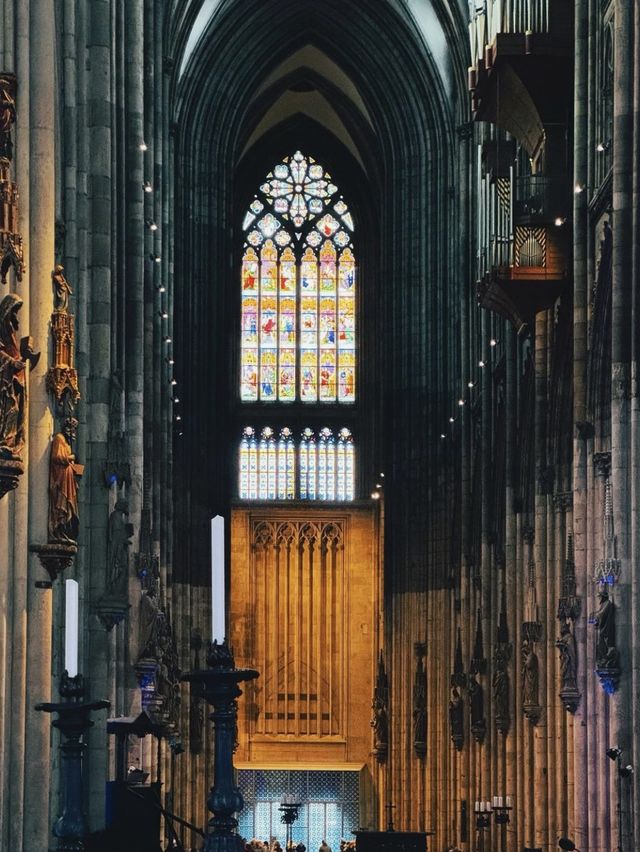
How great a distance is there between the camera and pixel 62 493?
2622cm

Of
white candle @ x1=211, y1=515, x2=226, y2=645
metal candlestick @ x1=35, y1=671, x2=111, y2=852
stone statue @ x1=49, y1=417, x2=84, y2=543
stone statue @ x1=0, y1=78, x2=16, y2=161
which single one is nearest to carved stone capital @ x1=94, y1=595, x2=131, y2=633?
stone statue @ x1=49, y1=417, x2=84, y2=543

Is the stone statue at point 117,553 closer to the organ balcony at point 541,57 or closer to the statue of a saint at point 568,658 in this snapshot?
the statue of a saint at point 568,658

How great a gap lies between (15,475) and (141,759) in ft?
85.1

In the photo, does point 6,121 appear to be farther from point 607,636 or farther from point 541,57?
point 541,57

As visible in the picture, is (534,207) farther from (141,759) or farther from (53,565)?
(53,565)

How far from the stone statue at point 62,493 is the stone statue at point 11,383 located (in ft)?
8.57

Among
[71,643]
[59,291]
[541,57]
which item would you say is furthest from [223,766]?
[541,57]

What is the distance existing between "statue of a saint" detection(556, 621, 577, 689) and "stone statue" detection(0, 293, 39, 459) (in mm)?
22087

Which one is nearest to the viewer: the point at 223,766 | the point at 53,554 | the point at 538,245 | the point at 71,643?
the point at 223,766

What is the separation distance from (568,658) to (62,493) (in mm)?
19686

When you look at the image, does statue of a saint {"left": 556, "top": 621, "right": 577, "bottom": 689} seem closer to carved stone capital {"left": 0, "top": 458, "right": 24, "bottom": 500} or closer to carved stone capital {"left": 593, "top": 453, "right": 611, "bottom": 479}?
carved stone capital {"left": 593, "top": 453, "right": 611, "bottom": 479}

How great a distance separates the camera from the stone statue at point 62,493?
2619 cm

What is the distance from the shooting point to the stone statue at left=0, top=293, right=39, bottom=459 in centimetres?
2322

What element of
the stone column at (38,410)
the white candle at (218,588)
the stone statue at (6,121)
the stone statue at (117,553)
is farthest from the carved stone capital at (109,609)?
the white candle at (218,588)
